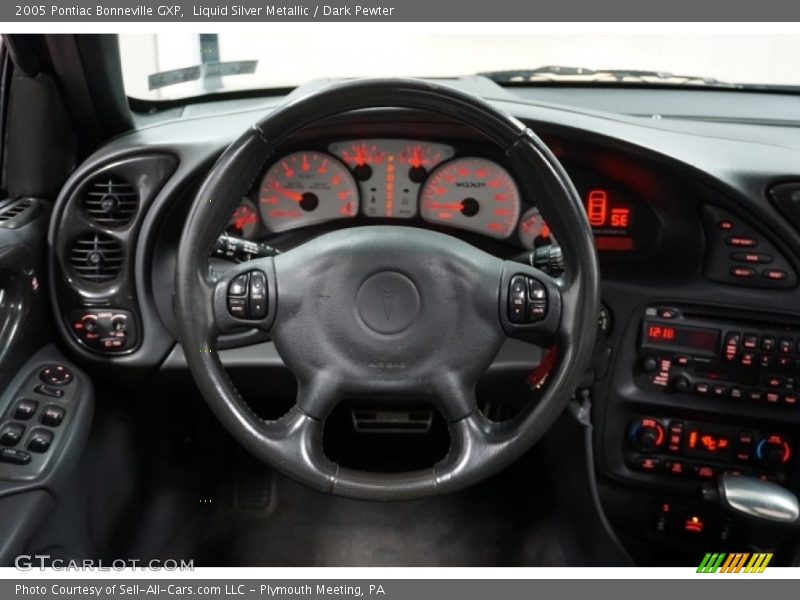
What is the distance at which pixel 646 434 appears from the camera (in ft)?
6.40

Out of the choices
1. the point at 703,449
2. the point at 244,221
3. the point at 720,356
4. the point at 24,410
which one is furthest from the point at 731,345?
the point at 24,410

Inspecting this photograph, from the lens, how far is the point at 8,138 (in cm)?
182

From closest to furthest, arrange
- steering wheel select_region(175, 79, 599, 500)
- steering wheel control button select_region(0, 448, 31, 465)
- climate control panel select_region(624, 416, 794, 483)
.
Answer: steering wheel select_region(175, 79, 599, 500) < steering wheel control button select_region(0, 448, 31, 465) < climate control panel select_region(624, 416, 794, 483)

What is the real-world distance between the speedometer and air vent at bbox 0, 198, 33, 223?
0.97 metres

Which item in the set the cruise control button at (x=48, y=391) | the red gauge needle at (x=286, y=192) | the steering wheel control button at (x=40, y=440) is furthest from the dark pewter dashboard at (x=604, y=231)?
the steering wheel control button at (x=40, y=440)

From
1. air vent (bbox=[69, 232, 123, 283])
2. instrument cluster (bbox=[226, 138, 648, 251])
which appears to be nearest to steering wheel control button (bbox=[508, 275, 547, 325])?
instrument cluster (bbox=[226, 138, 648, 251])

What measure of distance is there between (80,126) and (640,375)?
5.23 feet

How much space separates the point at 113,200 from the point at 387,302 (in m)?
0.84

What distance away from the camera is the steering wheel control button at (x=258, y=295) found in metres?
1.30

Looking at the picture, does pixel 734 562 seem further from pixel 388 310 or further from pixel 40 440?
pixel 40 440

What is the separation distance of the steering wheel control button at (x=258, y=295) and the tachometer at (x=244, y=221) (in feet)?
1.97

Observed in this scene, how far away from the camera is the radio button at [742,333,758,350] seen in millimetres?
1796

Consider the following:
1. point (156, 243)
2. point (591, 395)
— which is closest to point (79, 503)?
point (156, 243)

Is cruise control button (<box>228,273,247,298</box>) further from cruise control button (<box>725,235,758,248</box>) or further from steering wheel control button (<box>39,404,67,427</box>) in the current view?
cruise control button (<box>725,235,758,248</box>)
